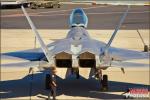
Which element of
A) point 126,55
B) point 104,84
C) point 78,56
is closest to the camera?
point 78,56

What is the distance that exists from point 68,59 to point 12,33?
543 inches

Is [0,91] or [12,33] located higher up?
[12,33]

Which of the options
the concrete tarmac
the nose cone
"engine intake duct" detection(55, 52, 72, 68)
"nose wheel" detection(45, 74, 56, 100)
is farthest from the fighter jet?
the concrete tarmac

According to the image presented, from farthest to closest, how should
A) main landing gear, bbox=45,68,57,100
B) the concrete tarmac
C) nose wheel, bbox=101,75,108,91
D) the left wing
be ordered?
the concrete tarmac < nose wheel, bbox=101,75,108,91 < the left wing < main landing gear, bbox=45,68,57,100

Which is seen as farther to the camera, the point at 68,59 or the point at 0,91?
the point at 0,91

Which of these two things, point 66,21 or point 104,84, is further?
point 66,21

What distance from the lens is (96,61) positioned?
13.0 m

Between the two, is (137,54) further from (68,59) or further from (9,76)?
(9,76)

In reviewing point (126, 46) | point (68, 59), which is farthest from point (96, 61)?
point (126, 46)

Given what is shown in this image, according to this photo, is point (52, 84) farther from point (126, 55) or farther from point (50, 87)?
point (126, 55)

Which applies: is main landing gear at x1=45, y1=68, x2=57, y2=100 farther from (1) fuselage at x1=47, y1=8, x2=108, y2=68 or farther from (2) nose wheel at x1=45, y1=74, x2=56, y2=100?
(1) fuselage at x1=47, y1=8, x2=108, y2=68

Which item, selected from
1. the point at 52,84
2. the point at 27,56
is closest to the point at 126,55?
the point at 52,84

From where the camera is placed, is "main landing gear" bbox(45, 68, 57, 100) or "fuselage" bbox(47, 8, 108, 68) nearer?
"fuselage" bbox(47, 8, 108, 68)

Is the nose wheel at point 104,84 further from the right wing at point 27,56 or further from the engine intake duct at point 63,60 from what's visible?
the right wing at point 27,56
